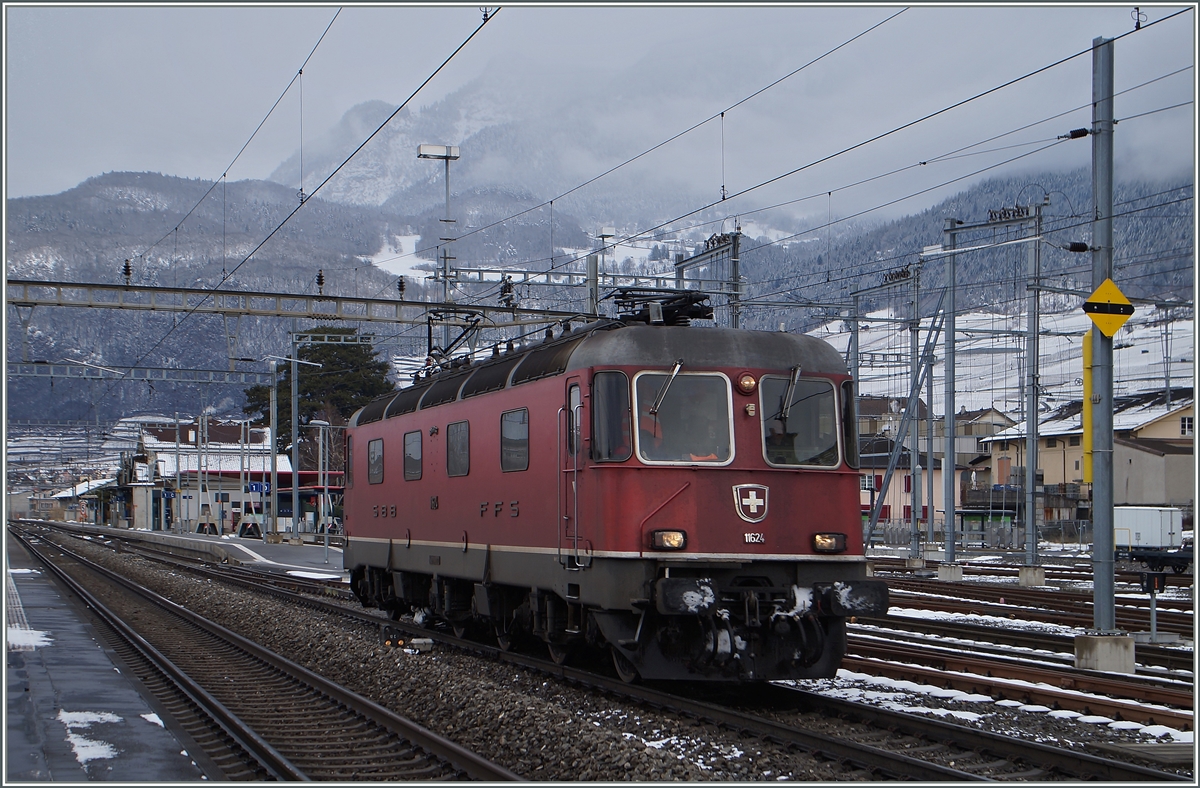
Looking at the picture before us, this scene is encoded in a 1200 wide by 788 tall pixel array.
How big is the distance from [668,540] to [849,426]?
2.44 metres

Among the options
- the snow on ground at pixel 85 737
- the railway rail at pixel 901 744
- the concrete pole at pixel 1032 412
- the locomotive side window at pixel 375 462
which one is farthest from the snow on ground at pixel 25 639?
the concrete pole at pixel 1032 412

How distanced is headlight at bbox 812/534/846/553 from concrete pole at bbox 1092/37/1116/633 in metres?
4.60

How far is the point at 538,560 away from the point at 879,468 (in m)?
62.9

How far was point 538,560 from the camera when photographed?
43.3ft

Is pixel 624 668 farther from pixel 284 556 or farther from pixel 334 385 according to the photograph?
pixel 334 385

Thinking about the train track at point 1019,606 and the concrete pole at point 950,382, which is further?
the concrete pole at point 950,382

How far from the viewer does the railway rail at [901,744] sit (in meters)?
8.55

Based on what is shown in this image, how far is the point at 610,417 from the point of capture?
1170 centimetres

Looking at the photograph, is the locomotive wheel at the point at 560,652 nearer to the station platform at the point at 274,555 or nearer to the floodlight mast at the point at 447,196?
the station platform at the point at 274,555

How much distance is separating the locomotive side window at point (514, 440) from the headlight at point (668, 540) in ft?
8.56

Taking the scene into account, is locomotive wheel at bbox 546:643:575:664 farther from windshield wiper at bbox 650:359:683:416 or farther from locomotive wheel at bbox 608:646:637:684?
windshield wiper at bbox 650:359:683:416

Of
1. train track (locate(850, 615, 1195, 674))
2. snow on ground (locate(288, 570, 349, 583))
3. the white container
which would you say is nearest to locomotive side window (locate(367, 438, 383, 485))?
train track (locate(850, 615, 1195, 674))

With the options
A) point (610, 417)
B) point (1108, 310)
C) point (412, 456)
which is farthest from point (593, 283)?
point (610, 417)

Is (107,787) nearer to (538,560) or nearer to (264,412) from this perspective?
(538,560)
